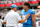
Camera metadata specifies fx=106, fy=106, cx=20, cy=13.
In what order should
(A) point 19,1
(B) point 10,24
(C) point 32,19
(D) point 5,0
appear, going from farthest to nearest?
(D) point 5,0 → (A) point 19,1 → (B) point 10,24 → (C) point 32,19

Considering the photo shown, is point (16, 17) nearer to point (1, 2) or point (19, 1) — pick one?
point (19, 1)

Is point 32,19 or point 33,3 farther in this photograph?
point 33,3

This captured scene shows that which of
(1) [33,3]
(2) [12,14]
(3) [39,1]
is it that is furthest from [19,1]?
(2) [12,14]

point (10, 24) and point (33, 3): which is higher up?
point (33, 3)

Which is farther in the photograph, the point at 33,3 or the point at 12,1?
the point at 12,1

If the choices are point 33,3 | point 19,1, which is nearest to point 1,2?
point 19,1

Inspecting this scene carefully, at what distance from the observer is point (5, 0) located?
8633 millimetres

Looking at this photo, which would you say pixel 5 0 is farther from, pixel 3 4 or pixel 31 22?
pixel 31 22

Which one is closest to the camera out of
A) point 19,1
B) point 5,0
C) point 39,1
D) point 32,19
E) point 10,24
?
point 32,19

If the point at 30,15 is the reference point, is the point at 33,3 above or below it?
above

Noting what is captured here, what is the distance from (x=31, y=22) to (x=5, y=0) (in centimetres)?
674

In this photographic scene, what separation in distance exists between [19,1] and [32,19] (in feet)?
19.6

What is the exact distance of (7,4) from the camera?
8.30 meters

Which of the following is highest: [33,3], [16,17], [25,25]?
[33,3]
